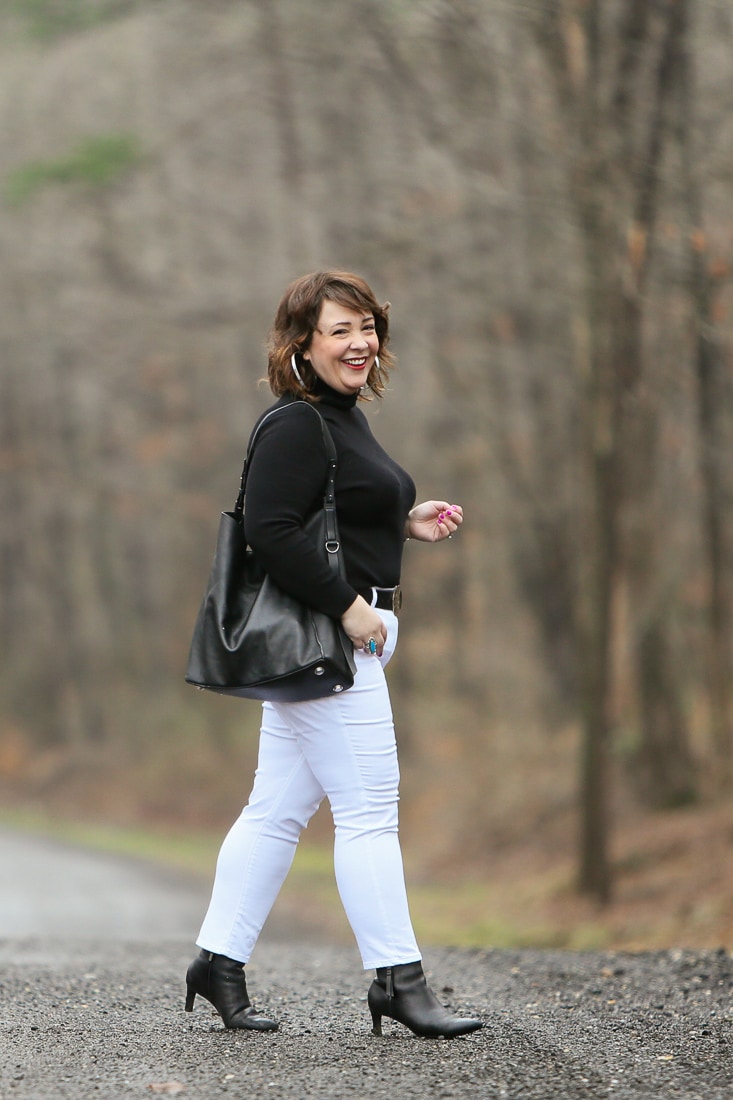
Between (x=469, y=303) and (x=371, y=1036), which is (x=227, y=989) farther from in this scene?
(x=469, y=303)

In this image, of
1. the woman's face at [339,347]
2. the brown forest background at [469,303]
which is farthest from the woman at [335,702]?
the brown forest background at [469,303]

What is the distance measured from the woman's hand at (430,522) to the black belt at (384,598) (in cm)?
32

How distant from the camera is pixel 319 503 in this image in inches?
191

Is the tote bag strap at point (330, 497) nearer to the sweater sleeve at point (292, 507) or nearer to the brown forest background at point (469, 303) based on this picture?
the sweater sleeve at point (292, 507)

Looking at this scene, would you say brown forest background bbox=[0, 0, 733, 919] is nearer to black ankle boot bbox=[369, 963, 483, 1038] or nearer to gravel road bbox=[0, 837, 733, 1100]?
gravel road bbox=[0, 837, 733, 1100]

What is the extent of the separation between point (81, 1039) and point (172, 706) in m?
28.4

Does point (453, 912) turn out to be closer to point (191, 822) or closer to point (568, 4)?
point (568, 4)

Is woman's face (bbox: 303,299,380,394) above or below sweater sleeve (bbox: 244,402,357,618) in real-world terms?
above

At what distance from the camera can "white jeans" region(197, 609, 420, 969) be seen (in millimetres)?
4836

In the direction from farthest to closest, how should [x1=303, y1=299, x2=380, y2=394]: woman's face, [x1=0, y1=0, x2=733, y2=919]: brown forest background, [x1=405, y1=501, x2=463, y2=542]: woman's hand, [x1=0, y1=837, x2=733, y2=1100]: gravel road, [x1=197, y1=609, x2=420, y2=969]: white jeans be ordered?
[x1=0, y1=0, x2=733, y2=919]: brown forest background
[x1=405, y1=501, x2=463, y2=542]: woman's hand
[x1=303, y1=299, x2=380, y2=394]: woman's face
[x1=197, y1=609, x2=420, y2=969]: white jeans
[x1=0, y1=837, x2=733, y2=1100]: gravel road

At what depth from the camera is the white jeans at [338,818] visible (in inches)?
190

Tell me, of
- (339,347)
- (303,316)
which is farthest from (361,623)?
(303,316)

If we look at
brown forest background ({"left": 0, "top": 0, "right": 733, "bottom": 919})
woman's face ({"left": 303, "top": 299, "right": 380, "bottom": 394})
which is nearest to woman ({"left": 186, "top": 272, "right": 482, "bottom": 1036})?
woman's face ({"left": 303, "top": 299, "right": 380, "bottom": 394})

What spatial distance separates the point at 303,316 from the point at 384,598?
0.92 meters
